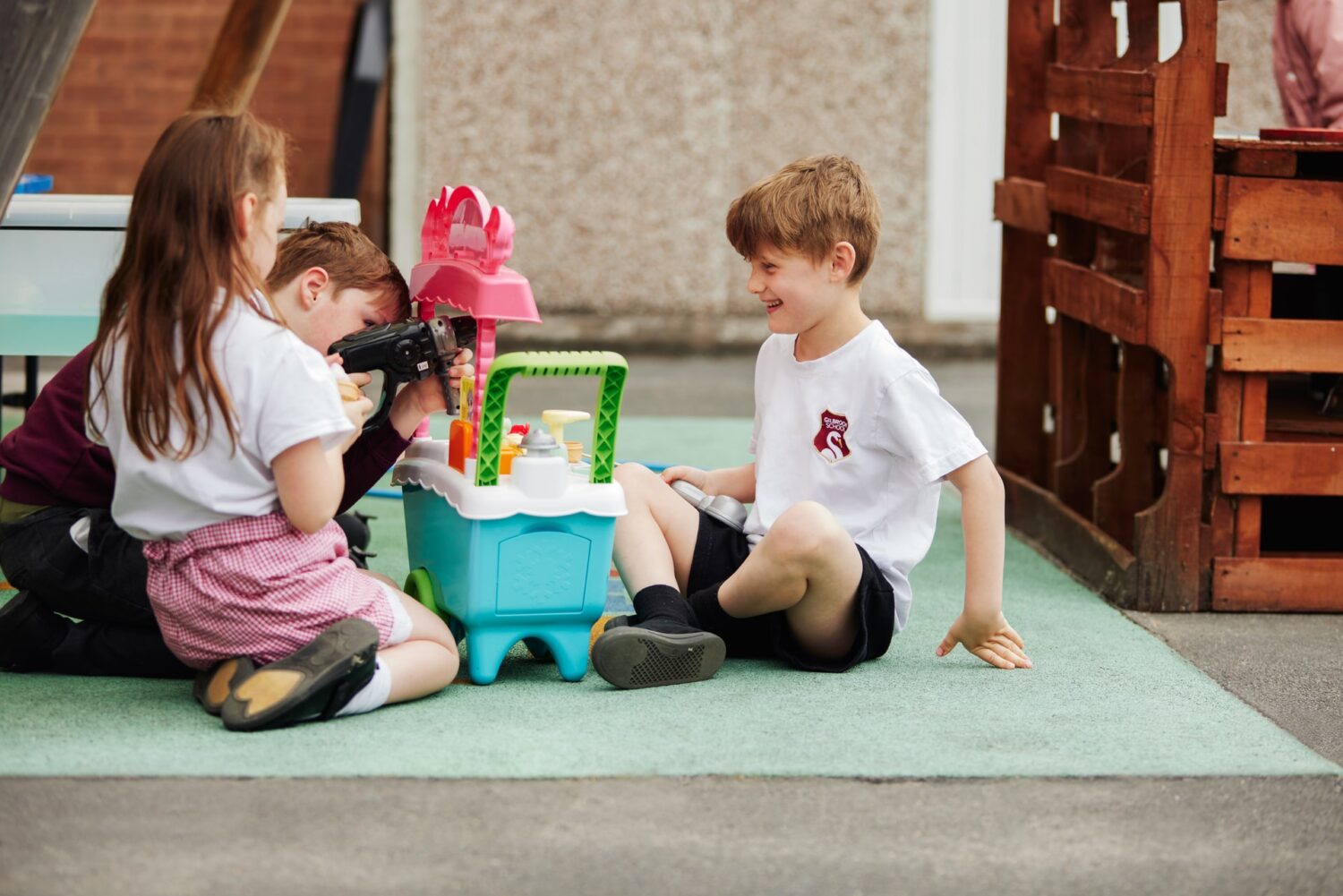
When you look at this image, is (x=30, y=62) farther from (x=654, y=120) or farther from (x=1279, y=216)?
(x=654, y=120)

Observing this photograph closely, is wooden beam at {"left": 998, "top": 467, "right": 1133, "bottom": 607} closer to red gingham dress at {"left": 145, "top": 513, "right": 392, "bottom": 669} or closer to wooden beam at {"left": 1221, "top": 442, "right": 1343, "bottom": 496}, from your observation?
wooden beam at {"left": 1221, "top": 442, "right": 1343, "bottom": 496}

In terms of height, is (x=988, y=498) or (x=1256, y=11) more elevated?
(x=1256, y=11)

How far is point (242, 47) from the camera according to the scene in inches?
186

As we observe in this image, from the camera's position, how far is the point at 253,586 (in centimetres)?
267

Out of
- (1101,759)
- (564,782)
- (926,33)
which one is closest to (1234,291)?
(1101,759)

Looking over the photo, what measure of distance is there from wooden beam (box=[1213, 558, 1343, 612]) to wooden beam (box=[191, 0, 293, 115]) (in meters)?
2.85

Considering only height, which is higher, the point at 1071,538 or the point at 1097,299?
the point at 1097,299

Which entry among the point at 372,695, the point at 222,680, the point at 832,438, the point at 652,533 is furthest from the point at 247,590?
the point at 832,438

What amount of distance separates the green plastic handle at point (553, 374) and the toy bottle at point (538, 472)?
0.14 feet

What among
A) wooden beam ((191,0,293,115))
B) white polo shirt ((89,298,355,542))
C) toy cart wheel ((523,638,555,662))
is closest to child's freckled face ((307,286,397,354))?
white polo shirt ((89,298,355,542))

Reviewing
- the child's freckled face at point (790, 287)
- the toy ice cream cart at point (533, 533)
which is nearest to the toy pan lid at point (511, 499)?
the toy ice cream cart at point (533, 533)

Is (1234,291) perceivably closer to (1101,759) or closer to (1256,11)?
(1101,759)

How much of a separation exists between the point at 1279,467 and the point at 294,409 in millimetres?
2125

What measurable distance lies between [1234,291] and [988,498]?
1.01 meters
